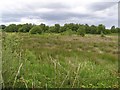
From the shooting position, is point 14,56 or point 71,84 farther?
point 14,56

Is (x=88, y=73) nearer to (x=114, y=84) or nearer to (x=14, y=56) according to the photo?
(x=114, y=84)

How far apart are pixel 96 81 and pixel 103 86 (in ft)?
1.11

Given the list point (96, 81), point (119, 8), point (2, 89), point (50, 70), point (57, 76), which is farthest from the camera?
point (50, 70)

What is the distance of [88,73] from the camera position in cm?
516

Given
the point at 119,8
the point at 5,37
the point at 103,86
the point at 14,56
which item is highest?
the point at 119,8

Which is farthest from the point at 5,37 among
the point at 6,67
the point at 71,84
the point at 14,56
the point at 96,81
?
the point at 96,81

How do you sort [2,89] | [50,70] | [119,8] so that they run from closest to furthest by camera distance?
[2,89], [119,8], [50,70]

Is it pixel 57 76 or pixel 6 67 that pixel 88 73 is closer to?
pixel 57 76

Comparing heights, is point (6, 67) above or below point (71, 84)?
above

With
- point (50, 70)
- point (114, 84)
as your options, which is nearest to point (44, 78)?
point (50, 70)

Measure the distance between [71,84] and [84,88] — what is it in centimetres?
41

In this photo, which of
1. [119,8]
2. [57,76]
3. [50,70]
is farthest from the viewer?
[50,70]

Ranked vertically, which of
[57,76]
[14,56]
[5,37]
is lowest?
[57,76]

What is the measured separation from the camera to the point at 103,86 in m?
4.63
